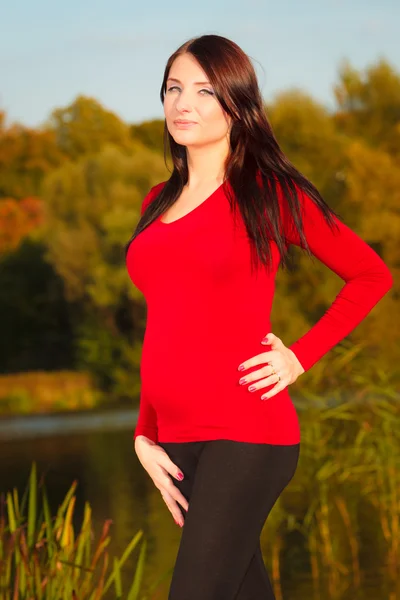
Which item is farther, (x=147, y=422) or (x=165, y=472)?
A: (x=147, y=422)

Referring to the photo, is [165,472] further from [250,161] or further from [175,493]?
[250,161]

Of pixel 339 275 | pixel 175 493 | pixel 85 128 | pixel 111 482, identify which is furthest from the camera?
pixel 85 128

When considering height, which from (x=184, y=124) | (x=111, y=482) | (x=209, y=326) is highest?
(x=184, y=124)

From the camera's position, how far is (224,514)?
2443 millimetres

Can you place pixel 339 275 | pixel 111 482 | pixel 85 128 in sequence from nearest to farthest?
pixel 339 275
pixel 111 482
pixel 85 128

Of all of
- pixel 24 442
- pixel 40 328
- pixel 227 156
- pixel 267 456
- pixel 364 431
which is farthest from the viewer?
pixel 40 328

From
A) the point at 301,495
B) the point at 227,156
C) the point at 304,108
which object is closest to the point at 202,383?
the point at 227,156

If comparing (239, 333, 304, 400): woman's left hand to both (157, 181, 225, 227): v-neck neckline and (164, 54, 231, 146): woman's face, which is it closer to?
(157, 181, 225, 227): v-neck neckline

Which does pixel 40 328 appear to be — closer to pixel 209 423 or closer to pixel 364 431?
pixel 364 431

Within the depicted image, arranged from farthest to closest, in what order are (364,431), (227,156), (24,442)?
(24,442) → (364,431) → (227,156)

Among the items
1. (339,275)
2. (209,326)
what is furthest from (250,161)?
(209,326)

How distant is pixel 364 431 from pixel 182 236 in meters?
3.93

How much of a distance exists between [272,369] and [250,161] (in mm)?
521

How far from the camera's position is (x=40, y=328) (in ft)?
91.6
